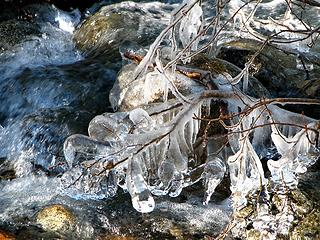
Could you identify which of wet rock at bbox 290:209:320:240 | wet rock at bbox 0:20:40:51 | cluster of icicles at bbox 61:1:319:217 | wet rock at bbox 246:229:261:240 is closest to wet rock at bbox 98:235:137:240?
cluster of icicles at bbox 61:1:319:217

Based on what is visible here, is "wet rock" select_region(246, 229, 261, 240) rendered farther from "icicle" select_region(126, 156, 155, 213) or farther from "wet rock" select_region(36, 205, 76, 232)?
"wet rock" select_region(36, 205, 76, 232)

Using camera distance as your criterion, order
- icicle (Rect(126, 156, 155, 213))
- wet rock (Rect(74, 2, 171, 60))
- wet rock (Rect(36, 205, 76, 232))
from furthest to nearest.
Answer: wet rock (Rect(74, 2, 171, 60)) < wet rock (Rect(36, 205, 76, 232)) < icicle (Rect(126, 156, 155, 213))

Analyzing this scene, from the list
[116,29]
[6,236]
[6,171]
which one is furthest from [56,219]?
[116,29]

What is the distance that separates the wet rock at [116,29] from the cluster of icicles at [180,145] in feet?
8.68

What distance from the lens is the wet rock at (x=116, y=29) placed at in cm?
751

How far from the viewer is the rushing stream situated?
431cm

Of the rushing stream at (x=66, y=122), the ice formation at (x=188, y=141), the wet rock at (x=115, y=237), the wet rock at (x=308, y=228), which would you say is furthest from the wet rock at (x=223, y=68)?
the wet rock at (x=115, y=237)

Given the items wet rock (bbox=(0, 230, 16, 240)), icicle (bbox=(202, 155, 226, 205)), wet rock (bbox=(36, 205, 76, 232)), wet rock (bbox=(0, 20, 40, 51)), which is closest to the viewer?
wet rock (bbox=(0, 230, 16, 240))

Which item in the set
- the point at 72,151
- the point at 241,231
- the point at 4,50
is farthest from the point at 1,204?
the point at 4,50

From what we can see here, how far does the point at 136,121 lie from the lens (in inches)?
Result: 172

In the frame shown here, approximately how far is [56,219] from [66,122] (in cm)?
160

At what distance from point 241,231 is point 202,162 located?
30.6 inches

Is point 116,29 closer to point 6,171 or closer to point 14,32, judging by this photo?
point 14,32

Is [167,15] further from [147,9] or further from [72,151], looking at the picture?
[72,151]
